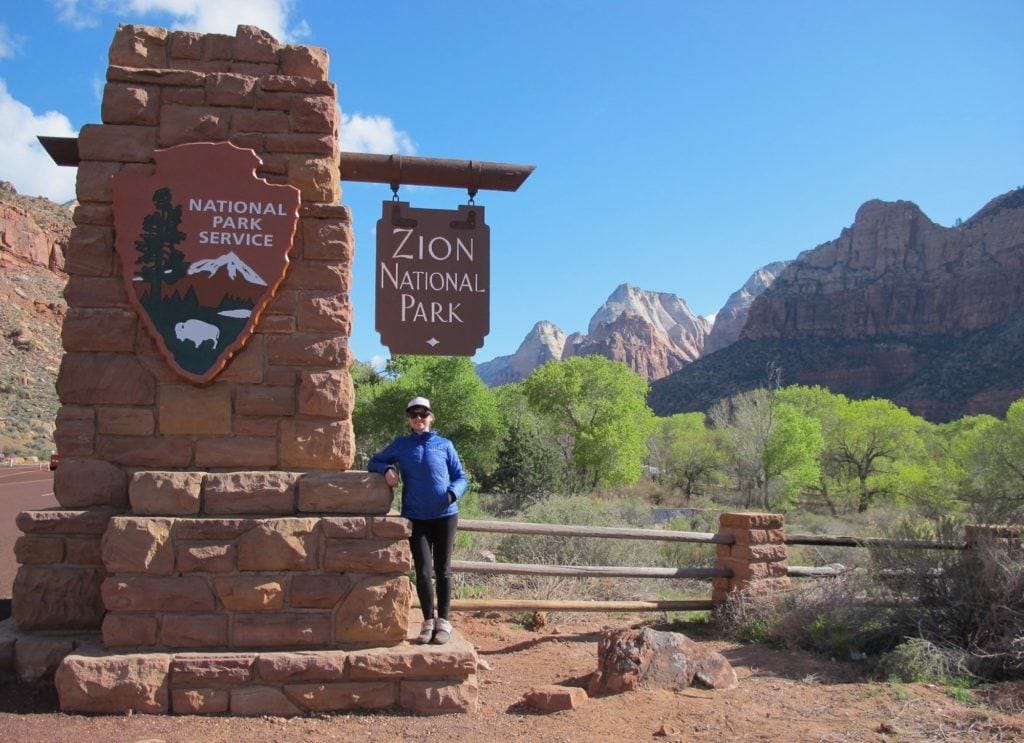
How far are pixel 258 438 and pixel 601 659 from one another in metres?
2.74

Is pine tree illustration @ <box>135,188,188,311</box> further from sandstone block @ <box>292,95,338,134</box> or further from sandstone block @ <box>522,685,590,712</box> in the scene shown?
sandstone block @ <box>522,685,590,712</box>

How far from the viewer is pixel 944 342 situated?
77.1m

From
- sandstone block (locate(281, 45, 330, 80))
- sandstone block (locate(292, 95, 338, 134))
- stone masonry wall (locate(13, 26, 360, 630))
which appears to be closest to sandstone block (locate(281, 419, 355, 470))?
stone masonry wall (locate(13, 26, 360, 630))

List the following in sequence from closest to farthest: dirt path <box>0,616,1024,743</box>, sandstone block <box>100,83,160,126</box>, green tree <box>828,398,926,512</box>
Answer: dirt path <box>0,616,1024,743</box> < sandstone block <box>100,83,160,126</box> < green tree <box>828,398,926,512</box>

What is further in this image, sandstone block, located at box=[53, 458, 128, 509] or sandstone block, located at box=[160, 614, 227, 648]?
sandstone block, located at box=[53, 458, 128, 509]

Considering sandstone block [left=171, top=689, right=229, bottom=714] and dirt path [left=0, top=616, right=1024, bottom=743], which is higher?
sandstone block [left=171, top=689, right=229, bottom=714]

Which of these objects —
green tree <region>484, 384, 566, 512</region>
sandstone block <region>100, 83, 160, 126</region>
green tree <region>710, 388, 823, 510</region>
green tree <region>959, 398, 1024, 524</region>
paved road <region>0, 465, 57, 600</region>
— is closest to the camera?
sandstone block <region>100, 83, 160, 126</region>

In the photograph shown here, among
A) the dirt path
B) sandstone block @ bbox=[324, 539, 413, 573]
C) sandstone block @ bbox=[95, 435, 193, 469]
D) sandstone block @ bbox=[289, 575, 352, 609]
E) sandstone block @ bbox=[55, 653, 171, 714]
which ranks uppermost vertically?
sandstone block @ bbox=[95, 435, 193, 469]

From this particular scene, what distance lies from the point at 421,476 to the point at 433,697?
1.22 metres

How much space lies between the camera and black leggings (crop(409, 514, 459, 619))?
15.1 ft

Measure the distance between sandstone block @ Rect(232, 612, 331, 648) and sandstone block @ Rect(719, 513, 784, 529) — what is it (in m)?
4.68

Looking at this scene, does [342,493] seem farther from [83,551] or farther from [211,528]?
[83,551]

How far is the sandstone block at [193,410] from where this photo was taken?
4.30 meters

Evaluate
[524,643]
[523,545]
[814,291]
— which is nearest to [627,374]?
[523,545]
